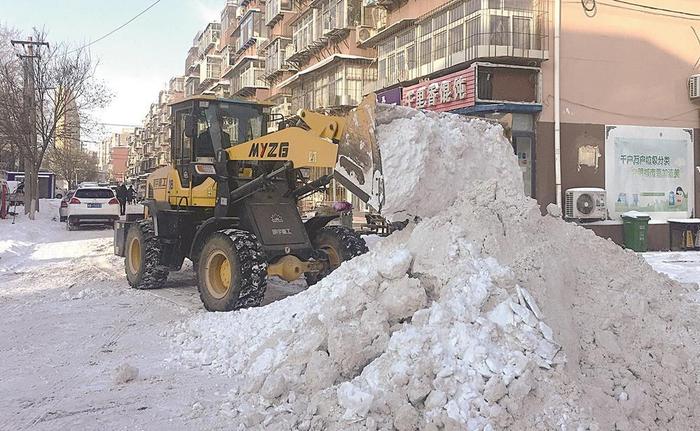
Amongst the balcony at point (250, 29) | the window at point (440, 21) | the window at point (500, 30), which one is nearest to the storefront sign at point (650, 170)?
the window at point (500, 30)

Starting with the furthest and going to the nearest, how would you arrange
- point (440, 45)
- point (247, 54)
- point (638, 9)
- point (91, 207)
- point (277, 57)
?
point (247, 54), point (277, 57), point (91, 207), point (440, 45), point (638, 9)

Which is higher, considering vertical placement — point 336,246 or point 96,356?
point 336,246

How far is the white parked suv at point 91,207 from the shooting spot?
77.0ft

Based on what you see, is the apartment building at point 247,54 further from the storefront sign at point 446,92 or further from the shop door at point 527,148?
the shop door at point 527,148

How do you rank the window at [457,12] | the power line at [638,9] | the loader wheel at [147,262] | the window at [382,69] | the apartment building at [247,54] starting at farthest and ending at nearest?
the apartment building at [247,54]
the window at [382,69]
the window at [457,12]
the power line at [638,9]
the loader wheel at [147,262]

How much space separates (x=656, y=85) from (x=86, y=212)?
20865 millimetres

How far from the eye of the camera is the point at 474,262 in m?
5.05

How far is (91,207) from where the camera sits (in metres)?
23.6

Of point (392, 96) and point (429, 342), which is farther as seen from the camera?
point (392, 96)

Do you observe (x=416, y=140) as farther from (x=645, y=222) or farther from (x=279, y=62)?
(x=279, y=62)

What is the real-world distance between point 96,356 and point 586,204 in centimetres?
1465

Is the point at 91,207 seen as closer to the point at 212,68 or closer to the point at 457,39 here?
the point at 457,39

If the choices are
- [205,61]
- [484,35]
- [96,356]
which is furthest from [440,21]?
[205,61]

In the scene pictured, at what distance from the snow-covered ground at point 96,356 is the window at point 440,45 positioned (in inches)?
470
